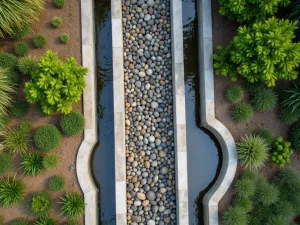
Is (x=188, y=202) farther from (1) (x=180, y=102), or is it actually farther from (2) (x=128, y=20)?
(2) (x=128, y=20)

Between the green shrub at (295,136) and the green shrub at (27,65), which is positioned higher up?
the green shrub at (27,65)

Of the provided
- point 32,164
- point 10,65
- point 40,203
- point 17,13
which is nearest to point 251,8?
point 17,13

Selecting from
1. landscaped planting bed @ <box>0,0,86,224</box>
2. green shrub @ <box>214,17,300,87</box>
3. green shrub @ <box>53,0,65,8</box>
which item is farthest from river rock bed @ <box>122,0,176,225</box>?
green shrub @ <box>214,17,300,87</box>

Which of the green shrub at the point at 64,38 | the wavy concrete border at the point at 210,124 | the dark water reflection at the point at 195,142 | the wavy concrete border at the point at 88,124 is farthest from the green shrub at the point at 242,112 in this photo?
the green shrub at the point at 64,38

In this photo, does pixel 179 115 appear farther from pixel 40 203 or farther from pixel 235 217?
pixel 40 203

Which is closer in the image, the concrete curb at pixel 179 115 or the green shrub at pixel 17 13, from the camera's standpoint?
the green shrub at pixel 17 13

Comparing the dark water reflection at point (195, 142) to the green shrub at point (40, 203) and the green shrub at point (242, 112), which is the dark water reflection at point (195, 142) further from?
the green shrub at point (40, 203)

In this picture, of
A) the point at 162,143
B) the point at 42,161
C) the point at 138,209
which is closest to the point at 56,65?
the point at 42,161

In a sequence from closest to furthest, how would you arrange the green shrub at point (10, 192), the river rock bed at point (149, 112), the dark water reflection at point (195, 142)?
1. the green shrub at point (10, 192)
2. the river rock bed at point (149, 112)
3. the dark water reflection at point (195, 142)
